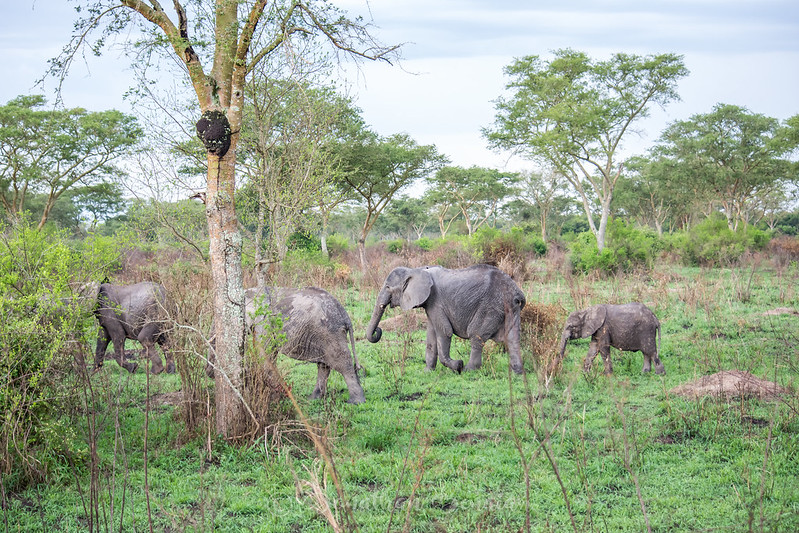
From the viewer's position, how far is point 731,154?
3017 cm

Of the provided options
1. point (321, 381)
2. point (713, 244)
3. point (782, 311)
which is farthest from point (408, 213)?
point (321, 381)

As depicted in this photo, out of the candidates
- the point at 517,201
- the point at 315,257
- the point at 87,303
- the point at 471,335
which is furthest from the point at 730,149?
the point at 87,303

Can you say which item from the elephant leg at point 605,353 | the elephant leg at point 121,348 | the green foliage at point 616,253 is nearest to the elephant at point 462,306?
the elephant leg at point 605,353

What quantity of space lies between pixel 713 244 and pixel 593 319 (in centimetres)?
1690

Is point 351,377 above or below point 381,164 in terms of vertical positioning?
below

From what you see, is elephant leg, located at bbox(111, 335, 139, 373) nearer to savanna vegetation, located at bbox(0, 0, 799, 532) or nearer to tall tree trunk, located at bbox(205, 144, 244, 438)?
savanna vegetation, located at bbox(0, 0, 799, 532)

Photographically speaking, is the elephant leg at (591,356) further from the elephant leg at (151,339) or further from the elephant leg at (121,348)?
the elephant leg at (121,348)

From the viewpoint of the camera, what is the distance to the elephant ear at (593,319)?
8.02 m

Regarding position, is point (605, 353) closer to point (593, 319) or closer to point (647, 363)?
point (593, 319)

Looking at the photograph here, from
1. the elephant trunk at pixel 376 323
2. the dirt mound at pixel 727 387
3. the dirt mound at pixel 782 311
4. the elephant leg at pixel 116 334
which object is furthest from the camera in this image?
the dirt mound at pixel 782 311

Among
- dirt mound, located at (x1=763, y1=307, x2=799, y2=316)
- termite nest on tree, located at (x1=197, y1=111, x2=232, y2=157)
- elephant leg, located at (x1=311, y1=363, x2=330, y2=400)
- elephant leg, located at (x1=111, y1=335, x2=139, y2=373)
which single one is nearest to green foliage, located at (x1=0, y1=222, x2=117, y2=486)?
termite nest on tree, located at (x1=197, y1=111, x2=232, y2=157)

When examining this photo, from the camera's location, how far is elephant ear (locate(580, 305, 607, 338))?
802 centimetres

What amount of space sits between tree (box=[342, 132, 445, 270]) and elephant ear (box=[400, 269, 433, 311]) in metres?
13.3

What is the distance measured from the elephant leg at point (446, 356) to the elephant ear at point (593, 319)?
1679 millimetres
